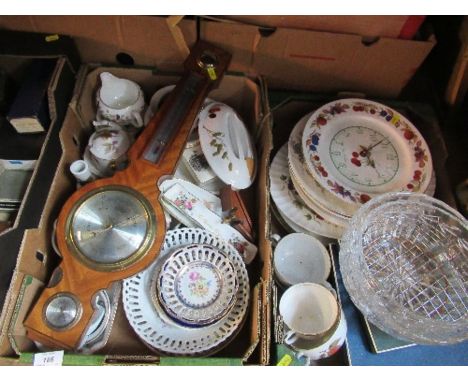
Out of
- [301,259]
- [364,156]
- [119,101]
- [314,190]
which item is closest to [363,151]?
[364,156]

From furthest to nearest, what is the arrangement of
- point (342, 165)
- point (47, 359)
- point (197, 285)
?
point (342, 165) < point (197, 285) < point (47, 359)

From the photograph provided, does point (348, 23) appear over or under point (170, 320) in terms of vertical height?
over

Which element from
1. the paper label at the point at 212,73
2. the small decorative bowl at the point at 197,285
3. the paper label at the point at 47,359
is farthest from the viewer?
the paper label at the point at 212,73

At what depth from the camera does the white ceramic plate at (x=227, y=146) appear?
0.85 m

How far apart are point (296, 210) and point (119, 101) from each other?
1.37 ft

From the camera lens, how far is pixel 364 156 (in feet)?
3.14

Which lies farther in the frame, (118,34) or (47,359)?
(118,34)

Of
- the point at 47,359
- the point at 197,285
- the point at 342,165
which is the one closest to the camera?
the point at 47,359

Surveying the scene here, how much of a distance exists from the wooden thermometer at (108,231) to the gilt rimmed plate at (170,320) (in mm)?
76

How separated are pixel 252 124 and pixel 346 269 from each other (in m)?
0.38

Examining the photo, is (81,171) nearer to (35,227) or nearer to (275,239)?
(35,227)

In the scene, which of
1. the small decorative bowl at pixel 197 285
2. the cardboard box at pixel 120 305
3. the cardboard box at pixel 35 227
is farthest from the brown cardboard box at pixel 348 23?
the small decorative bowl at pixel 197 285

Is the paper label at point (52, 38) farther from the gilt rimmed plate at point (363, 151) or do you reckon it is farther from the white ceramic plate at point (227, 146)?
the gilt rimmed plate at point (363, 151)

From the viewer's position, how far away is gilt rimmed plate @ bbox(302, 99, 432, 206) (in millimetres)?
904
